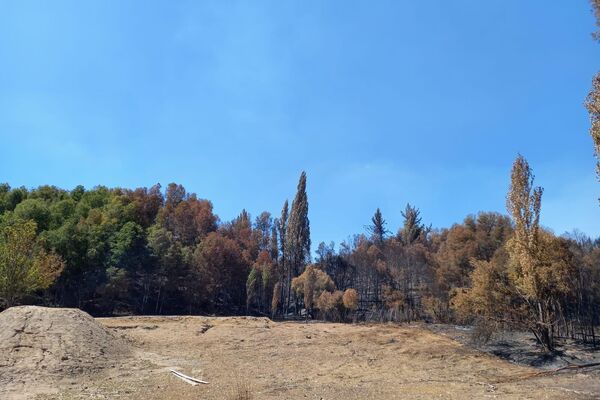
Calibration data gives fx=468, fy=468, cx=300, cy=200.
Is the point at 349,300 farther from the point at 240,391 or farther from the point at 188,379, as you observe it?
the point at 240,391

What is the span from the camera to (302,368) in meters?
19.8

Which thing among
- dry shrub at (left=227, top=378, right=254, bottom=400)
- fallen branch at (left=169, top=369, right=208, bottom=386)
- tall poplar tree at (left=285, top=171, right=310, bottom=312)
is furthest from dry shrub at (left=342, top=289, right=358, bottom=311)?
dry shrub at (left=227, top=378, right=254, bottom=400)

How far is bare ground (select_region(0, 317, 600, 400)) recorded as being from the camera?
1466 centimetres

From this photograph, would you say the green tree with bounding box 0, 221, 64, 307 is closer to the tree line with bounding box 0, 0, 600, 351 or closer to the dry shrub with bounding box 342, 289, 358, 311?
the tree line with bounding box 0, 0, 600, 351

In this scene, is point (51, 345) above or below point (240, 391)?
above

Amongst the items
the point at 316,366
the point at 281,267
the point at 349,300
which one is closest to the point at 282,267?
the point at 281,267

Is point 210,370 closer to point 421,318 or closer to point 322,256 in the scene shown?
point 421,318

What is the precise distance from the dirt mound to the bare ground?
29.9 inches

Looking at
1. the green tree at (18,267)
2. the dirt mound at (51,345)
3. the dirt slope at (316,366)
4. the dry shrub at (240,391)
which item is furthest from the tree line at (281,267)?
the dry shrub at (240,391)

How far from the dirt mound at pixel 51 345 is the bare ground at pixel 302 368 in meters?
0.76

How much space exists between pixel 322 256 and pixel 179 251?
23077 millimetres

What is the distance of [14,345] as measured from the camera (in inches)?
707

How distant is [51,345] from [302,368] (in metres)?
10.1

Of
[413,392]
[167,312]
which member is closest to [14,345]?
[413,392]
